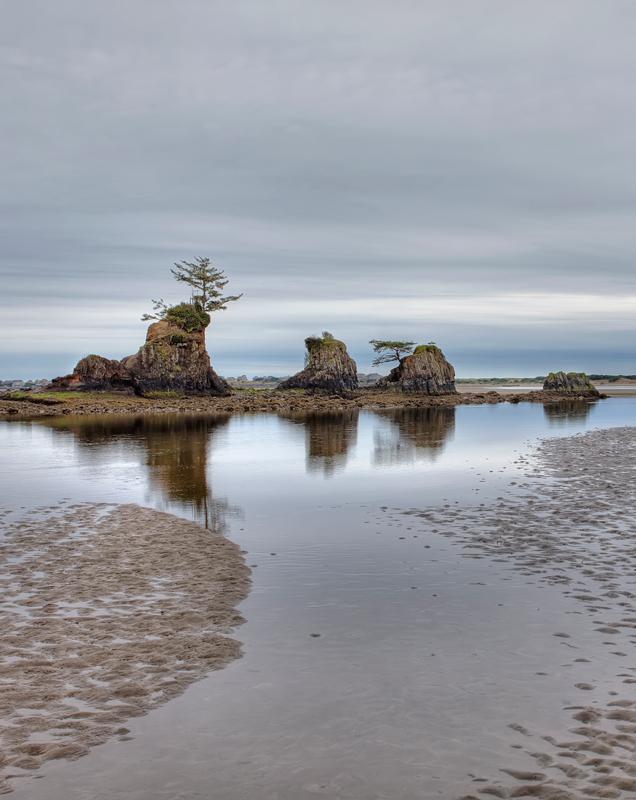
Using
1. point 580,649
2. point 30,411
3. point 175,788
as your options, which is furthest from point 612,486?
point 30,411

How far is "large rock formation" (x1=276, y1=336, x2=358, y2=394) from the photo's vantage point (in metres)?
87.4

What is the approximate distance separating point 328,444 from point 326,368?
186 ft

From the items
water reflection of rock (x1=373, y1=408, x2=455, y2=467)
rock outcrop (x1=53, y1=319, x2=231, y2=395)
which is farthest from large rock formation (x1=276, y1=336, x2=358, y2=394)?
water reflection of rock (x1=373, y1=408, x2=455, y2=467)

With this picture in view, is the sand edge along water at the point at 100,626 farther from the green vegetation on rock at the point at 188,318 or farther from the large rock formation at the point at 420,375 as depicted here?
the large rock formation at the point at 420,375

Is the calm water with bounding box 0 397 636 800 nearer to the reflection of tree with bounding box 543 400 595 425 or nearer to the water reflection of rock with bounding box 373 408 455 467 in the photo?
the water reflection of rock with bounding box 373 408 455 467

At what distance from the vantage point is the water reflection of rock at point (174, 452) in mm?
15453

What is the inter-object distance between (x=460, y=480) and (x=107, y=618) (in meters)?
13.7

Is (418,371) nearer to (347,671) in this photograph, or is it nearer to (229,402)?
(229,402)

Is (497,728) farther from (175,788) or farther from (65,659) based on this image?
(65,659)

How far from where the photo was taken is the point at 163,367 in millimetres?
74750

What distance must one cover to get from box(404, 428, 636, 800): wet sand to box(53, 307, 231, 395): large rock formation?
59.1 metres

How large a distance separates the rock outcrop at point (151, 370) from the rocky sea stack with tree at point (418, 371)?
31.8 m

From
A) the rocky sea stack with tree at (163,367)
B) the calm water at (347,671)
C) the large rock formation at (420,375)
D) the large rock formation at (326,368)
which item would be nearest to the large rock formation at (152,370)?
the rocky sea stack with tree at (163,367)

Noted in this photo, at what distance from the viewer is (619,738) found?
200 inches
